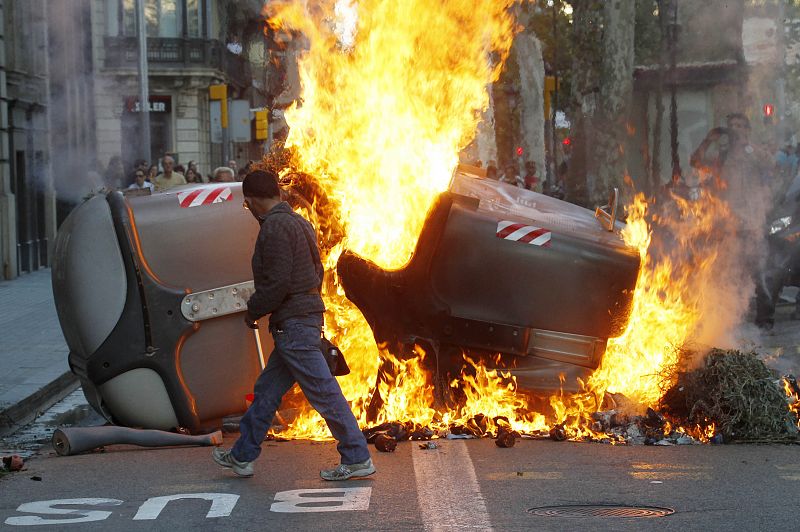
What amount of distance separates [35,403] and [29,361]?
6.62ft

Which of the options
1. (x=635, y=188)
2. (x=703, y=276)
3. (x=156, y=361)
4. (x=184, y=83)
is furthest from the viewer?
(x=184, y=83)

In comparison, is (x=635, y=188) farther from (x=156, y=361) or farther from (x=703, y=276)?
(x=156, y=361)

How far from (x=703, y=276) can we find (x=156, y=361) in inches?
205

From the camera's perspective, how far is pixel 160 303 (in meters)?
8.48

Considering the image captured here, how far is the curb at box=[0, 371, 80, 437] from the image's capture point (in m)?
9.72

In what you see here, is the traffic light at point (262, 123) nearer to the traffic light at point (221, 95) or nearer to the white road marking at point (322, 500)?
the traffic light at point (221, 95)

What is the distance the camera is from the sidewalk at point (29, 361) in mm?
10258

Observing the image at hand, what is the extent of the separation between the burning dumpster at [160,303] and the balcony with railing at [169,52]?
38820 millimetres

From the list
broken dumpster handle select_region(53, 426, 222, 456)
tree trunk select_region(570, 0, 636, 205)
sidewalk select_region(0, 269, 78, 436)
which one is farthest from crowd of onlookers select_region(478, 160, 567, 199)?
broken dumpster handle select_region(53, 426, 222, 456)

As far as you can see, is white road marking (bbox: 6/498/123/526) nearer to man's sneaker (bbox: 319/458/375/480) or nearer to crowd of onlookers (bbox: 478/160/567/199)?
man's sneaker (bbox: 319/458/375/480)

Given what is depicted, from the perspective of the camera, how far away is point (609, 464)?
7.71 meters

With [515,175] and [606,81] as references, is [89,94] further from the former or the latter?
[515,175]

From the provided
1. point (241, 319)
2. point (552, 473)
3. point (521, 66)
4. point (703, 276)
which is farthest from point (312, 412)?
point (521, 66)

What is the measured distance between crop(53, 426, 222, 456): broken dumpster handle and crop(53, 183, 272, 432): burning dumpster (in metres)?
0.18
